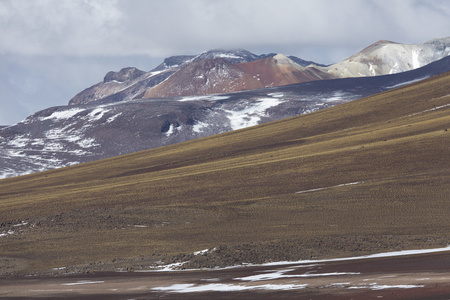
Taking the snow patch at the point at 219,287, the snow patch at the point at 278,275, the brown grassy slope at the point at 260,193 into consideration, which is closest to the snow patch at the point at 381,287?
the snow patch at the point at 219,287

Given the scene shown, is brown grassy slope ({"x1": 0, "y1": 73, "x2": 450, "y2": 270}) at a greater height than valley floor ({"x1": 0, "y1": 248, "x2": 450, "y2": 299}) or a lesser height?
greater

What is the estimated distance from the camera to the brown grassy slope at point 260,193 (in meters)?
41.2

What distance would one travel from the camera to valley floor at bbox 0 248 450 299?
21.6 metres

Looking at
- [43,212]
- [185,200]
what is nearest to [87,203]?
[43,212]

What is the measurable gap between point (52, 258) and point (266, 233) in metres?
13.2

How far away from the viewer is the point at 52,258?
38.6 meters

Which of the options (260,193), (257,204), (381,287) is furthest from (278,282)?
(260,193)

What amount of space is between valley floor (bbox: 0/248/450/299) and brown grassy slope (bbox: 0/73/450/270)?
7.49m

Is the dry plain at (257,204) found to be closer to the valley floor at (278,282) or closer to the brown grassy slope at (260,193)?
the brown grassy slope at (260,193)

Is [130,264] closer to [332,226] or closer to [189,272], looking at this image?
[189,272]

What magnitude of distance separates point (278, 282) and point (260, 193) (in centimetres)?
3273

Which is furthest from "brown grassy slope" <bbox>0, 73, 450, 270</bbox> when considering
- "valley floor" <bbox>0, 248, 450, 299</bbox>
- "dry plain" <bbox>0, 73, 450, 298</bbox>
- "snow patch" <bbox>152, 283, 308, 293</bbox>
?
"snow patch" <bbox>152, 283, 308, 293</bbox>

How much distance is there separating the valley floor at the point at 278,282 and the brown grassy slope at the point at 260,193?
7.49 m

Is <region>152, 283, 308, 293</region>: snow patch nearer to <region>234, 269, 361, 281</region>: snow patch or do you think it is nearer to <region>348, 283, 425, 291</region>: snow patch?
<region>234, 269, 361, 281</region>: snow patch
